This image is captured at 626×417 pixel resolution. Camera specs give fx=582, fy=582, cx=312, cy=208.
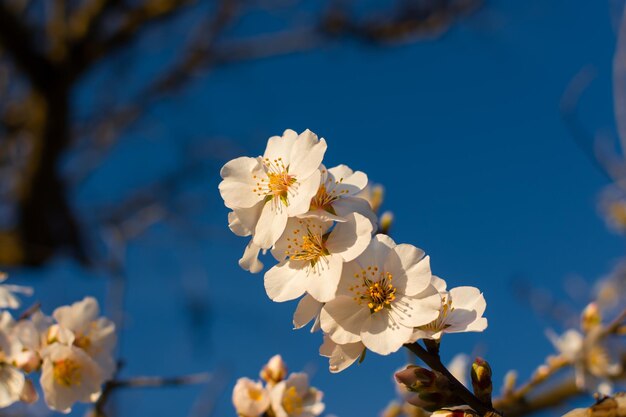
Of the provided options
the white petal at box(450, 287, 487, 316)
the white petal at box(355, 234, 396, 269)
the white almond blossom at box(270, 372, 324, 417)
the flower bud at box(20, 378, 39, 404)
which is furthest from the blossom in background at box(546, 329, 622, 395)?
the flower bud at box(20, 378, 39, 404)

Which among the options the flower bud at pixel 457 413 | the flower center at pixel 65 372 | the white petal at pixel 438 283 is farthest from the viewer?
the flower center at pixel 65 372

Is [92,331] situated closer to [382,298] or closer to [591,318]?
[382,298]

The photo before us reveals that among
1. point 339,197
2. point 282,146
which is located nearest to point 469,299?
point 339,197

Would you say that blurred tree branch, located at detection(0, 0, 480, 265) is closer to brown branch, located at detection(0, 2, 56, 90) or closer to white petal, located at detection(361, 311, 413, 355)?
brown branch, located at detection(0, 2, 56, 90)

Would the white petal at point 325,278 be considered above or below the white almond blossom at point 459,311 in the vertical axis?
above

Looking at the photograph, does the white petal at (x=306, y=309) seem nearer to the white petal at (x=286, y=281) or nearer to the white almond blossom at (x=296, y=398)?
the white petal at (x=286, y=281)

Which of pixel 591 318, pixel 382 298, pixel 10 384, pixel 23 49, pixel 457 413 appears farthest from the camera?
pixel 23 49

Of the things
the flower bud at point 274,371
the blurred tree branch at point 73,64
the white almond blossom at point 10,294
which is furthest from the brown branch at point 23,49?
the flower bud at point 274,371
